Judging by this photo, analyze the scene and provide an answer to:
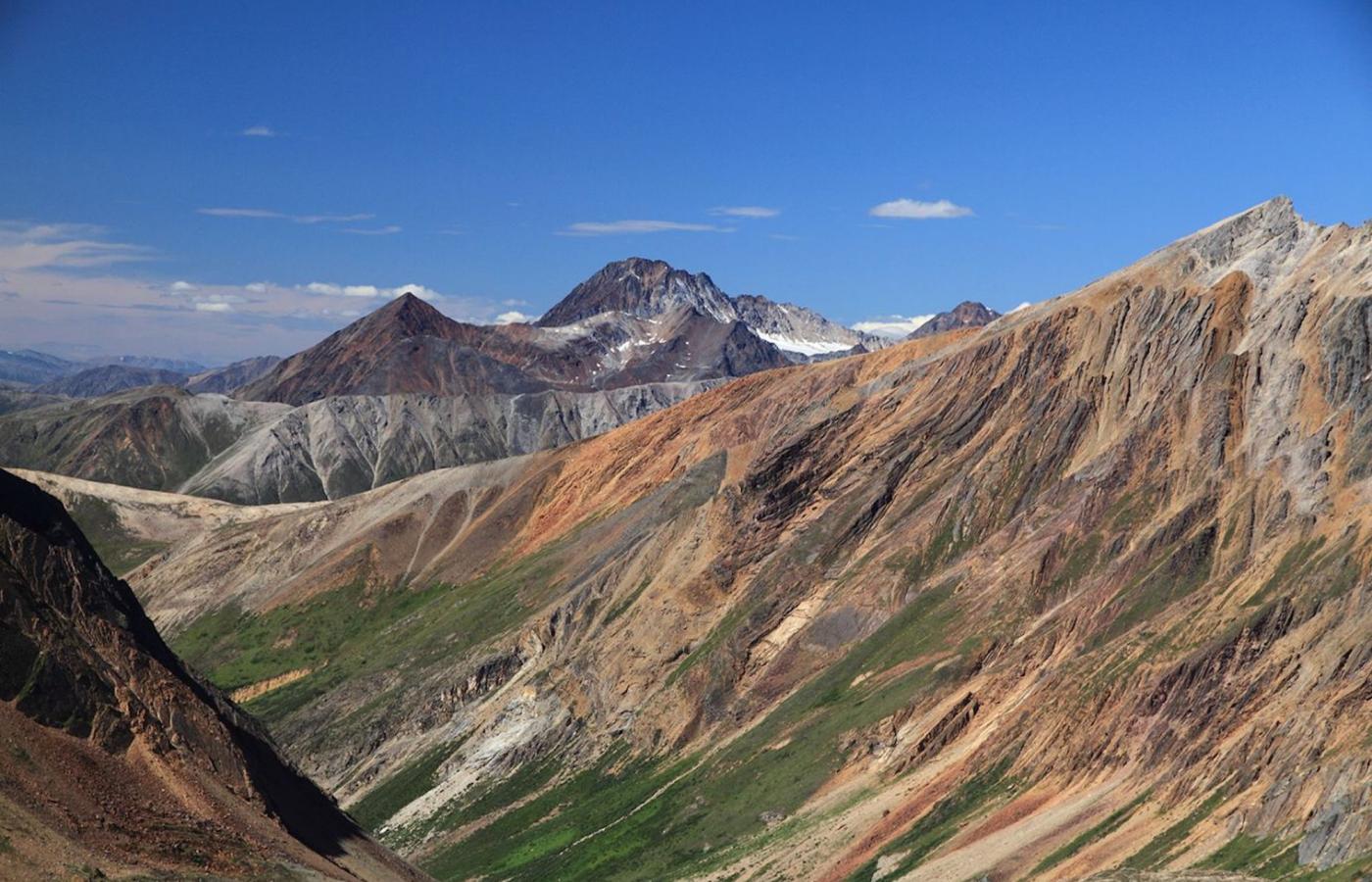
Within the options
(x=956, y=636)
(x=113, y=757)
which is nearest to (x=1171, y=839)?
(x=956, y=636)

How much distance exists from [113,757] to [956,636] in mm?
62555

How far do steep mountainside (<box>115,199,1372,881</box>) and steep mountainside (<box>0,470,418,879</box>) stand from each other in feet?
109

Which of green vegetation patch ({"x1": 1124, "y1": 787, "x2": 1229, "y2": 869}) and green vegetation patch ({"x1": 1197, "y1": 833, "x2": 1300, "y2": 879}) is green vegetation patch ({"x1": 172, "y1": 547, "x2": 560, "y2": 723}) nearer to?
green vegetation patch ({"x1": 1124, "y1": 787, "x2": 1229, "y2": 869})

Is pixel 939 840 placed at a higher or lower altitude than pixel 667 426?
lower

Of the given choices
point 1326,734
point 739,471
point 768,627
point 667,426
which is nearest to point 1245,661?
point 1326,734

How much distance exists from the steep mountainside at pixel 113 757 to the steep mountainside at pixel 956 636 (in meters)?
33.3

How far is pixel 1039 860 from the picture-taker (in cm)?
7750

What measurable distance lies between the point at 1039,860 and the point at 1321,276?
5496cm

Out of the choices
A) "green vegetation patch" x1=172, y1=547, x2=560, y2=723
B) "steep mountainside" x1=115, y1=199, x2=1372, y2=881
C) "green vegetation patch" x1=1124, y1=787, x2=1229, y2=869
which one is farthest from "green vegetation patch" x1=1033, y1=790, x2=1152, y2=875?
"green vegetation patch" x1=172, y1=547, x2=560, y2=723

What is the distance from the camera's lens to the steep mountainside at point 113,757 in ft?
182

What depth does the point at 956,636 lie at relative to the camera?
109m

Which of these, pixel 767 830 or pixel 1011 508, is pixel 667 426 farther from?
pixel 767 830

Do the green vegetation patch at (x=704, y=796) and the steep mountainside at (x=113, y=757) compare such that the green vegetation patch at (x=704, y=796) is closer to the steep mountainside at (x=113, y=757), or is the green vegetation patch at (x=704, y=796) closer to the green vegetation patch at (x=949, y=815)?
the green vegetation patch at (x=949, y=815)

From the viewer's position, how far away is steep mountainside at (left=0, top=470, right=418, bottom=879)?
5559cm
